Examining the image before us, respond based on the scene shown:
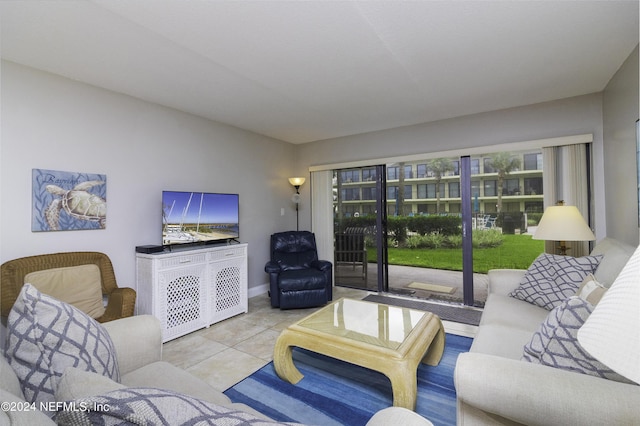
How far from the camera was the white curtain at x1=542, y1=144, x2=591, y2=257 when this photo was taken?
3.17 meters

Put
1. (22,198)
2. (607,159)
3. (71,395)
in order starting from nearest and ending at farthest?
(71,395)
(22,198)
(607,159)

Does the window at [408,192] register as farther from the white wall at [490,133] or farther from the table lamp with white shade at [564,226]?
the table lamp with white shade at [564,226]

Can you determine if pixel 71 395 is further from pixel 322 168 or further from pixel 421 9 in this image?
pixel 322 168

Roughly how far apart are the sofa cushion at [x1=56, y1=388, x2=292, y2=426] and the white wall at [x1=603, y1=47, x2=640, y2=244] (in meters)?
3.17

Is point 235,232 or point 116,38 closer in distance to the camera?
point 116,38

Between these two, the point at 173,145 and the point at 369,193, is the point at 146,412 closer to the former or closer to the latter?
the point at 173,145

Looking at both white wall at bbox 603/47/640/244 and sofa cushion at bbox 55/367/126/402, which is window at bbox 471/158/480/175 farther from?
sofa cushion at bbox 55/367/126/402

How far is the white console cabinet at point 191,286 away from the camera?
2.82 m

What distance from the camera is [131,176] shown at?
9.80 ft

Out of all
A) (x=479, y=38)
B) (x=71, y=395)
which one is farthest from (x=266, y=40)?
(x=71, y=395)

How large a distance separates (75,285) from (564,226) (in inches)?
166

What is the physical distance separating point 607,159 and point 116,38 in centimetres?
451

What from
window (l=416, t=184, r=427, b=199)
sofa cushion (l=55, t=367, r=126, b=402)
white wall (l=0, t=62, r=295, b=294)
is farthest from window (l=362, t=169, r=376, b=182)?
sofa cushion (l=55, t=367, r=126, b=402)

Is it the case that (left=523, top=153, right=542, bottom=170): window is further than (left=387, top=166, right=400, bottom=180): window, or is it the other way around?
(left=387, top=166, right=400, bottom=180): window
